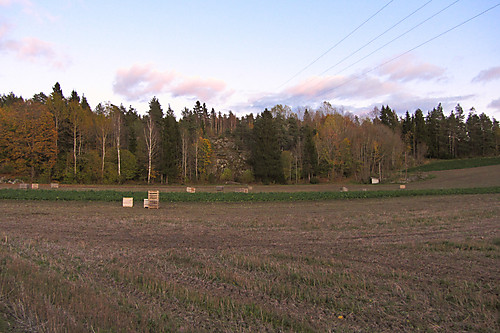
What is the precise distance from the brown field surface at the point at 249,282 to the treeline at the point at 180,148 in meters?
48.9

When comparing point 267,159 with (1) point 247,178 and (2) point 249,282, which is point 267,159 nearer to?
(1) point 247,178

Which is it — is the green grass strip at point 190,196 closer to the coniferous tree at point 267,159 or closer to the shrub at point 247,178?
the coniferous tree at point 267,159

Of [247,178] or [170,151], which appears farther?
[247,178]

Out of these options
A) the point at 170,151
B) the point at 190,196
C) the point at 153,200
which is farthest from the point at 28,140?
the point at 153,200

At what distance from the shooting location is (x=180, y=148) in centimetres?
6869

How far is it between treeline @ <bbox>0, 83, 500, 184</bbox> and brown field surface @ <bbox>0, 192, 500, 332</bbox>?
48.9m

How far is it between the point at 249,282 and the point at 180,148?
64.3 m

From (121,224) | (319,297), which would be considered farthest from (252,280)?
(121,224)

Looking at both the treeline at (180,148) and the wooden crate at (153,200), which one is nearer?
the wooden crate at (153,200)

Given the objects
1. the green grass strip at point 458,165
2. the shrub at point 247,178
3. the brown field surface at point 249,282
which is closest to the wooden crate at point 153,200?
the brown field surface at point 249,282

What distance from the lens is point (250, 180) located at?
6956cm

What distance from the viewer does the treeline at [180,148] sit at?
54.1 metres

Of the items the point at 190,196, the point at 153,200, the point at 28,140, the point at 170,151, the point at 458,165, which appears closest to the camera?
the point at 153,200

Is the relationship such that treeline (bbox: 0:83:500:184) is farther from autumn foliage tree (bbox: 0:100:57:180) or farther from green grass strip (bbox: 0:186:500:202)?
green grass strip (bbox: 0:186:500:202)
